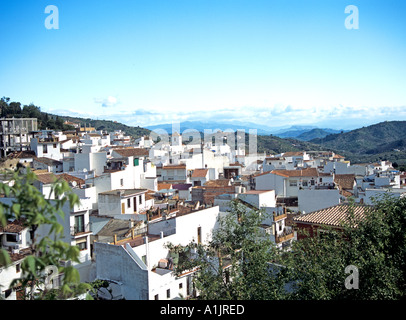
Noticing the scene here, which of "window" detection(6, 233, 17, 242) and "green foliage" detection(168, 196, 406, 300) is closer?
"green foliage" detection(168, 196, 406, 300)

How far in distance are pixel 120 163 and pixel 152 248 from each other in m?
15.1

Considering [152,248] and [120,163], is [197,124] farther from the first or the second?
[152,248]

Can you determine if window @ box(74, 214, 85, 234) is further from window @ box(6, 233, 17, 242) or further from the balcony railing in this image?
window @ box(6, 233, 17, 242)

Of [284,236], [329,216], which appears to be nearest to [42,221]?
[329,216]

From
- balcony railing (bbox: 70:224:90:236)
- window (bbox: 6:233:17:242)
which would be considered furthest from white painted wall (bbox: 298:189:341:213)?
window (bbox: 6:233:17:242)

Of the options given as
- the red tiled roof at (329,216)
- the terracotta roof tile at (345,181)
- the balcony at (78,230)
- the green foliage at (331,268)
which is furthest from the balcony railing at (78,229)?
the terracotta roof tile at (345,181)

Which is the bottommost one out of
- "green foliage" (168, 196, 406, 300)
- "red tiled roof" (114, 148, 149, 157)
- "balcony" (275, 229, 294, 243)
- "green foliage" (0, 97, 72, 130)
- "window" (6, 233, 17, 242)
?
"balcony" (275, 229, 294, 243)

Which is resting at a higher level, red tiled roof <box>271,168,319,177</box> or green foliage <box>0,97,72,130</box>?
green foliage <box>0,97,72,130</box>

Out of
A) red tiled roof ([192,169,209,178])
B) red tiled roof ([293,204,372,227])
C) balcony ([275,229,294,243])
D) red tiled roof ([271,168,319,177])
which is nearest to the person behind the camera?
red tiled roof ([293,204,372,227])

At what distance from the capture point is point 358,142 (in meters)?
112

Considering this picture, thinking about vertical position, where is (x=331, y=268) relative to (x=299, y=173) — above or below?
above

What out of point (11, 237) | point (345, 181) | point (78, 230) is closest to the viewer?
point (78, 230)

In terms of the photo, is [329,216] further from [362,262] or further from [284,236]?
[362,262]

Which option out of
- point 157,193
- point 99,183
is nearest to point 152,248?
point 99,183
